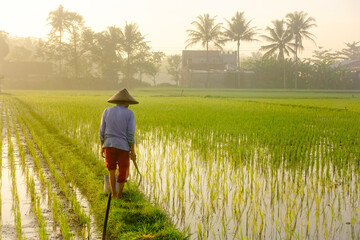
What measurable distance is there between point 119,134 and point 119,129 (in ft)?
0.15

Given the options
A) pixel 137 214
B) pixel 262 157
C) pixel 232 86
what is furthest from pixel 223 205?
pixel 232 86

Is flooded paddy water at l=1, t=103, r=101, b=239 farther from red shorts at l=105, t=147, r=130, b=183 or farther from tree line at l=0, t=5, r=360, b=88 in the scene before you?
tree line at l=0, t=5, r=360, b=88

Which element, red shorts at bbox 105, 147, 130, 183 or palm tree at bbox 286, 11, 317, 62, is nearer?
red shorts at bbox 105, 147, 130, 183

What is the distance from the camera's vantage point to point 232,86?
1609 inches

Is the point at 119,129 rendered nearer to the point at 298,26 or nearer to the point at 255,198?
the point at 255,198

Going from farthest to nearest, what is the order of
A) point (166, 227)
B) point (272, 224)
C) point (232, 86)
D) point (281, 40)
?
point (281, 40) < point (232, 86) < point (272, 224) < point (166, 227)

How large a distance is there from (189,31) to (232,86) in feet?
30.3

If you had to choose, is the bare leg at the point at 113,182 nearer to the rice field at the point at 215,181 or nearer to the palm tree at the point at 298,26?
the rice field at the point at 215,181

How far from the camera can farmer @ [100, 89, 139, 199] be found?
4.00m

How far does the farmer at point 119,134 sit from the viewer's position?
400 cm

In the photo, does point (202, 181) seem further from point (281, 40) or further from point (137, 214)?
point (281, 40)

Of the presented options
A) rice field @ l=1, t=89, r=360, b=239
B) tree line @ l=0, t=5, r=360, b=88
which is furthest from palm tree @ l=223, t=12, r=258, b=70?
rice field @ l=1, t=89, r=360, b=239

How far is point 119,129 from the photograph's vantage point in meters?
4.00

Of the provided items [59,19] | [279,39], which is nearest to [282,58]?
[279,39]
